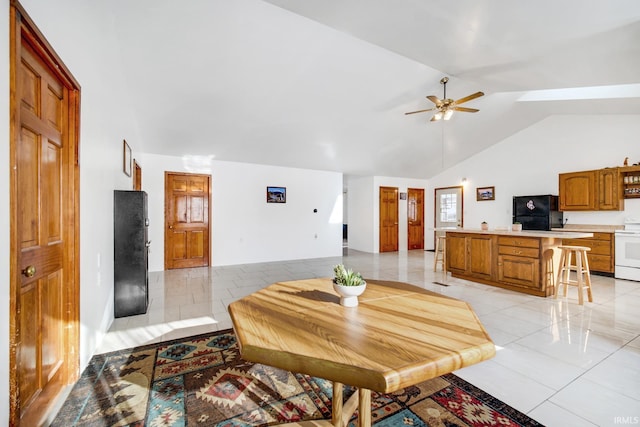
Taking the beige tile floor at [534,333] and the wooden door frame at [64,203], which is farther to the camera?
the beige tile floor at [534,333]

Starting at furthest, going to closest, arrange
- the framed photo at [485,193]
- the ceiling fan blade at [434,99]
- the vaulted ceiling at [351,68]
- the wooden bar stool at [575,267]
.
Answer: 1. the framed photo at [485,193]
2. the ceiling fan blade at [434,99]
3. the wooden bar stool at [575,267]
4. the vaulted ceiling at [351,68]

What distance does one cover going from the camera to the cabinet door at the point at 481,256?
4691 mm

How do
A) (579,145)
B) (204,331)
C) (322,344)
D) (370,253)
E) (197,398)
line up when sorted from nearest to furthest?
(322,344), (197,398), (204,331), (579,145), (370,253)

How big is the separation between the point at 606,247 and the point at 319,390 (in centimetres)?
653

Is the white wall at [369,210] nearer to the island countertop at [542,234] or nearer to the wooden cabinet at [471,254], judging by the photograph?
the wooden cabinet at [471,254]

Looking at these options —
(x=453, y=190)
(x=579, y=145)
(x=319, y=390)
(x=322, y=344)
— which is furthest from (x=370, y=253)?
(x=322, y=344)

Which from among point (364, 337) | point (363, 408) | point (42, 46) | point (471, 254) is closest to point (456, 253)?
point (471, 254)

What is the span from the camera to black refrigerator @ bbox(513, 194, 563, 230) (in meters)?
6.28

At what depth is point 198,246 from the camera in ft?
21.1

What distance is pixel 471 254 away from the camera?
4992 millimetres

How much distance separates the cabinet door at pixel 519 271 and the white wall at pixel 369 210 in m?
4.38

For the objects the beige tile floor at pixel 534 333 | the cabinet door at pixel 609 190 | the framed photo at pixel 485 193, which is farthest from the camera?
the framed photo at pixel 485 193

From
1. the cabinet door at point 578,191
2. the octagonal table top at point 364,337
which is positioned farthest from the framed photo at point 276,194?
the cabinet door at point 578,191

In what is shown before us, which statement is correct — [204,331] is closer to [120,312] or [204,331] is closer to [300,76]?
[120,312]
